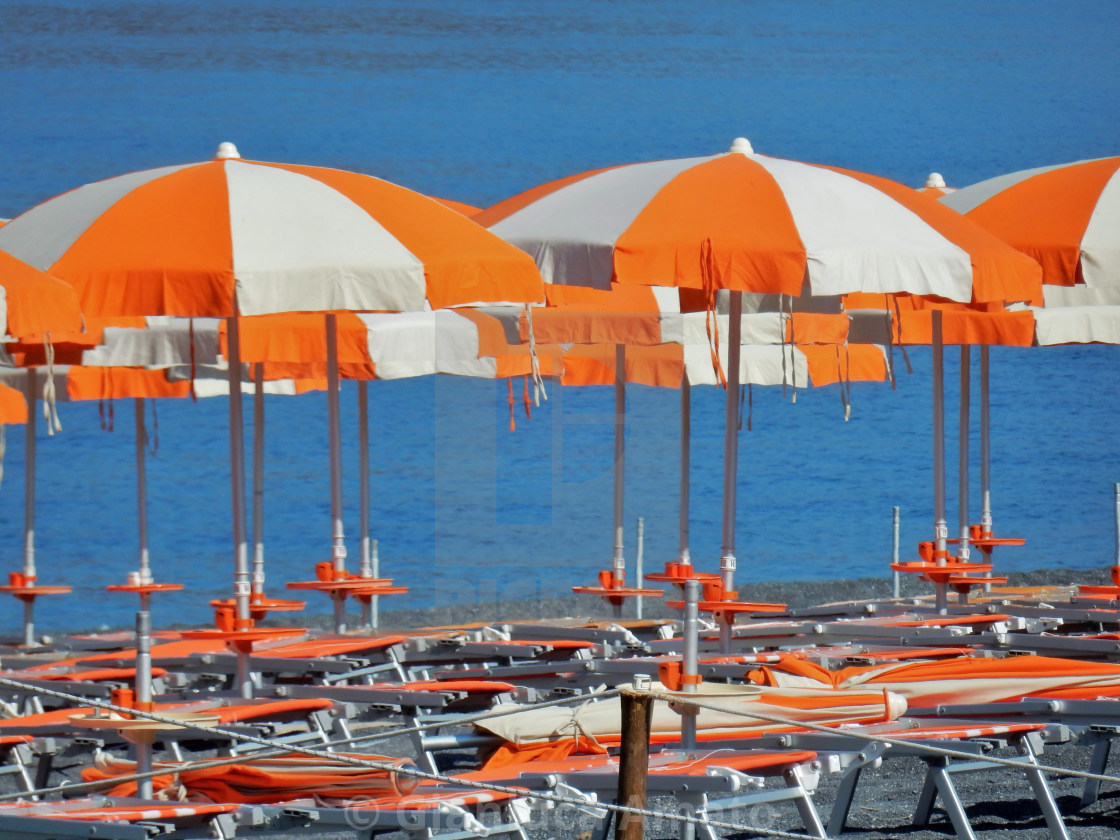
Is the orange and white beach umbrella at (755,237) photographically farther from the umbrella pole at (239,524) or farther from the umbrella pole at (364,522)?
the umbrella pole at (364,522)

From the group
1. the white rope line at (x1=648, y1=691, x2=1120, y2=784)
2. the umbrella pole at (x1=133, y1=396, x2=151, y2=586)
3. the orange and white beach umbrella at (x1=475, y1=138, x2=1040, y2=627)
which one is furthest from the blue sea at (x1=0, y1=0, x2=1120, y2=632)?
the white rope line at (x1=648, y1=691, x2=1120, y2=784)

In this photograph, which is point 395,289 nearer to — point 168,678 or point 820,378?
point 168,678

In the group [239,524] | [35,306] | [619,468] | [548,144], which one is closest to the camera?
[35,306]

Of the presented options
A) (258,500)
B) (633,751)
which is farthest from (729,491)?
(633,751)

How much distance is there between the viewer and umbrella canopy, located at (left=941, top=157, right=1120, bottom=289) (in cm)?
817

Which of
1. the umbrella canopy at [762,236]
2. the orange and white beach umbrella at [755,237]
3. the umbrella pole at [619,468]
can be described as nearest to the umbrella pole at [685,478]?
the umbrella pole at [619,468]

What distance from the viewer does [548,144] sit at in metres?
29.7

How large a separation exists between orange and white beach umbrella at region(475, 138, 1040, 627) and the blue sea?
59.7ft

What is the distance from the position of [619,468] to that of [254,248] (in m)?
4.62

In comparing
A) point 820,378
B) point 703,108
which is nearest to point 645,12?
point 703,108

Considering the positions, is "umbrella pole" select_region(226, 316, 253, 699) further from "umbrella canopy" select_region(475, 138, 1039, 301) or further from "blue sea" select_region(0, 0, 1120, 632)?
"blue sea" select_region(0, 0, 1120, 632)

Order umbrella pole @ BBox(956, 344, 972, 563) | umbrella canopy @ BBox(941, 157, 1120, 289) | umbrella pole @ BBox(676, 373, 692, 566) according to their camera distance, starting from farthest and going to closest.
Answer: umbrella pole @ BBox(956, 344, 972, 563)
umbrella pole @ BBox(676, 373, 692, 566)
umbrella canopy @ BBox(941, 157, 1120, 289)

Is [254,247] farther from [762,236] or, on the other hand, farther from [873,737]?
[873,737]

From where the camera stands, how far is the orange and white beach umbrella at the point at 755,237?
6.99 m
